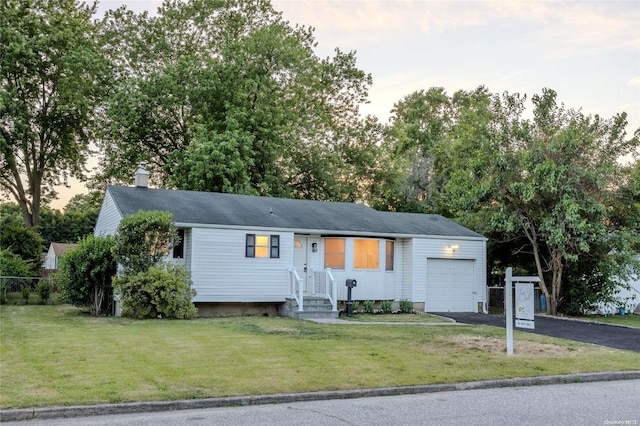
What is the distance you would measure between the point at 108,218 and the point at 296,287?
7.31 meters

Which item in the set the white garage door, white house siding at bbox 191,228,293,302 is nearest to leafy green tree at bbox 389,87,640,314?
the white garage door

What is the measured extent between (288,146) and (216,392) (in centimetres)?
2641

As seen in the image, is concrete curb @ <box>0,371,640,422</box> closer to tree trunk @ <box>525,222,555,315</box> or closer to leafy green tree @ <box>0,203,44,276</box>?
tree trunk @ <box>525,222,555,315</box>

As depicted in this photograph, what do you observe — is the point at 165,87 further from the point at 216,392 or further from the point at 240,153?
the point at 216,392

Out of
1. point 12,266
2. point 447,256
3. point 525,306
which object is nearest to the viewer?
point 525,306

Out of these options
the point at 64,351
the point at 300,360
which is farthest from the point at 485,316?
the point at 64,351

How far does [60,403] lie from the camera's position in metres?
7.06

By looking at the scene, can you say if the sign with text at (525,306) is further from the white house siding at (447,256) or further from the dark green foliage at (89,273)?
the dark green foliage at (89,273)

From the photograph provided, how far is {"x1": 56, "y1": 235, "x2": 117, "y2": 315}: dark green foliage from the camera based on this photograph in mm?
17672

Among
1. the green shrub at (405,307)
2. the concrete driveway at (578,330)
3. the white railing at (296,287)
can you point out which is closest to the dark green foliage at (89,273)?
the white railing at (296,287)

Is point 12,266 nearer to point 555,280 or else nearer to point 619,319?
point 555,280

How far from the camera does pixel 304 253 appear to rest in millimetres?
20625

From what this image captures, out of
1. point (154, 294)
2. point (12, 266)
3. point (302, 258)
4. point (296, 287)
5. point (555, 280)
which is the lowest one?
point (154, 294)

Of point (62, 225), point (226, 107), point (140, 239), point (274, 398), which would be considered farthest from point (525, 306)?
point (62, 225)
